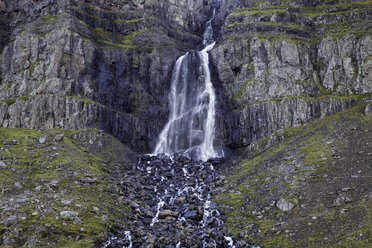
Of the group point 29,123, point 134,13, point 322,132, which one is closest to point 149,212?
point 322,132

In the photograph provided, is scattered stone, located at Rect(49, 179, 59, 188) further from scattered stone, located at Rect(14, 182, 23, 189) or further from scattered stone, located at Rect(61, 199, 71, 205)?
scattered stone, located at Rect(61, 199, 71, 205)

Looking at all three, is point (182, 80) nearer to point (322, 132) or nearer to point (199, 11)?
point (322, 132)

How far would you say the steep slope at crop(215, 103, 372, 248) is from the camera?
25.1 metres

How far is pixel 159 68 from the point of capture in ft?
225

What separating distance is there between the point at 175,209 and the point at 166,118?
30347 millimetres

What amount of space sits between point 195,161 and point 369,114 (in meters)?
27.6

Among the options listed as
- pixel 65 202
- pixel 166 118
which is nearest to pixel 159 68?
pixel 166 118

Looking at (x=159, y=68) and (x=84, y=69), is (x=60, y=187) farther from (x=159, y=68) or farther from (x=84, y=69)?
(x=159, y=68)

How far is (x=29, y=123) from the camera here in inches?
2151

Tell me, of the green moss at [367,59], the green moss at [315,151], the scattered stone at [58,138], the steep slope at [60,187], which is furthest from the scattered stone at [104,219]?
the green moss at [367,59]

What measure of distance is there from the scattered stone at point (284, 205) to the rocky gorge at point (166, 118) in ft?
0.38

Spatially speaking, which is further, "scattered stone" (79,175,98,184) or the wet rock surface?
"scattered stone" (79,175,98,184)

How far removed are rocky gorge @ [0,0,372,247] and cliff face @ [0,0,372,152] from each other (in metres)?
0.28

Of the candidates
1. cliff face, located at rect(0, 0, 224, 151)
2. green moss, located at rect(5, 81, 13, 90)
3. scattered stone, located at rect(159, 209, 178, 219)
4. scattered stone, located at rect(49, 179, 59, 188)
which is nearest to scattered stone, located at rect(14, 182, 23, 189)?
scattered stone, located at rect(49, 179, 59, 188)
